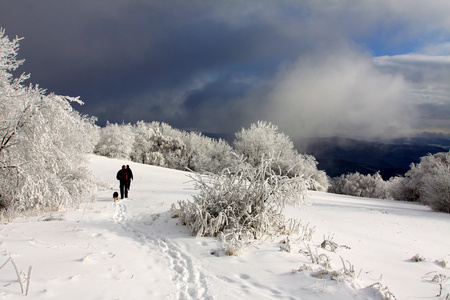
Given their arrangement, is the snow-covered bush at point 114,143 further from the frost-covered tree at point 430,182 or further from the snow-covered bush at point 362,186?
the snow-covered bush at point 362,186

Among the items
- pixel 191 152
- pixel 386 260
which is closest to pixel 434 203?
pixel 386 260

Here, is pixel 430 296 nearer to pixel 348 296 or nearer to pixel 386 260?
pixel 348 296

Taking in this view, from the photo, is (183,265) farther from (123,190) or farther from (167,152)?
(167,152)

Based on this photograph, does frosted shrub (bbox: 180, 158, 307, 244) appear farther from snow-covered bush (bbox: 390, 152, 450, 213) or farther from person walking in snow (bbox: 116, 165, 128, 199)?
snow-covered bush (bbox: 390, 152, 450, 213)

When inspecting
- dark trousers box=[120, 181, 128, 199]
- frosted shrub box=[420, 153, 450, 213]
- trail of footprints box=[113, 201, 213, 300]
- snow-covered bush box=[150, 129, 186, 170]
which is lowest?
trail of footprints box=[113, 201, 213, 300]

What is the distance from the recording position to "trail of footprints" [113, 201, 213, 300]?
13.6 feet

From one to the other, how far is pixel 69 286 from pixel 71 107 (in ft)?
21.2

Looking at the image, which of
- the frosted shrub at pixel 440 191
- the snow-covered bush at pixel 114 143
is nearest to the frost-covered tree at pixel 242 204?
the frosted shrub at pixel 440 191

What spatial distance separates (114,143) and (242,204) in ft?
137

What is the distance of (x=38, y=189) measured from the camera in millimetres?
8445

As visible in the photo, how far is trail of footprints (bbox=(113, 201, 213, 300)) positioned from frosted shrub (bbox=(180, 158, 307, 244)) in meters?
0.86

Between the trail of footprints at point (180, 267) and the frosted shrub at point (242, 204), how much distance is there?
2.82 feet

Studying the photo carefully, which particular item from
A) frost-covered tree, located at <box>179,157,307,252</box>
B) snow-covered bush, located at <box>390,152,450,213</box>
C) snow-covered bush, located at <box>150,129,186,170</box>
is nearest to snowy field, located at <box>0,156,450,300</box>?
frost-covered tree, located at <box>179,157,307,252</box>

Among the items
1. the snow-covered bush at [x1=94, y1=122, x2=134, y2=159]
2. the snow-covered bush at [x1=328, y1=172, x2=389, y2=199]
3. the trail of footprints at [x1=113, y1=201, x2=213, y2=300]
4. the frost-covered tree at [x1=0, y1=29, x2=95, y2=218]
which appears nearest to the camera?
the trail of footprints at [x1=113, y1=201, x2=213, y2=300]
